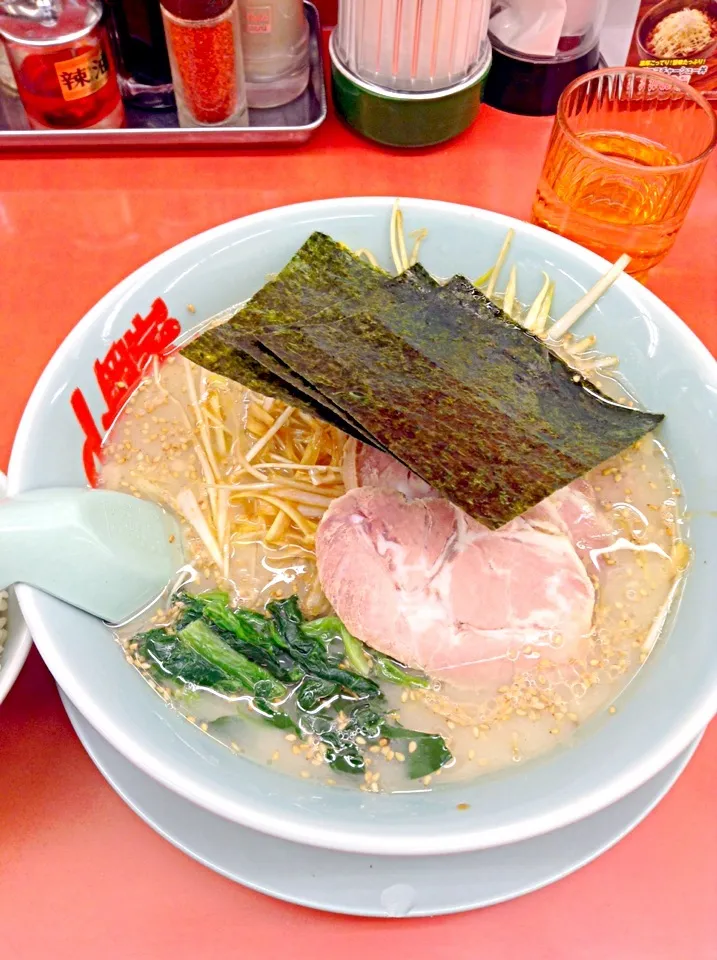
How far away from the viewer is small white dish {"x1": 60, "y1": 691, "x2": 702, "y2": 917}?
85cm

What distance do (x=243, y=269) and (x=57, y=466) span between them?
1.36 ft

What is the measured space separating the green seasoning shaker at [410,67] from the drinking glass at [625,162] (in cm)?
23

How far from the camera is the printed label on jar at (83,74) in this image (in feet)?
4.61

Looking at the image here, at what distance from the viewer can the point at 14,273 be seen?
57.6 inches

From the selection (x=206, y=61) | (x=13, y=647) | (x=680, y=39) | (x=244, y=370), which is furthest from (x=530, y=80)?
(x=13, y=647)

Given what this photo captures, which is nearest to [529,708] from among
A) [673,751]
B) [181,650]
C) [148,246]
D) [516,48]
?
[673,751]

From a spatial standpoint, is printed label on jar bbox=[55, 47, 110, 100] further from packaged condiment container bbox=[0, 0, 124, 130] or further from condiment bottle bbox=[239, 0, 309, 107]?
condiment bottle bbox=[239, 0, 309, 107]

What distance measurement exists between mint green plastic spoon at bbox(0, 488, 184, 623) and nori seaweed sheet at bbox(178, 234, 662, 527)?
0.83 ft

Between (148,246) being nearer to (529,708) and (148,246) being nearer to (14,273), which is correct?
(14,273)

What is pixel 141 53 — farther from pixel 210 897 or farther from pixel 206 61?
pixel 210 897

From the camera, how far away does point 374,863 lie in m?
0.87

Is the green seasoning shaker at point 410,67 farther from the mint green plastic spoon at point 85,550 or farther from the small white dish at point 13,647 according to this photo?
the small white dish at point 13,647

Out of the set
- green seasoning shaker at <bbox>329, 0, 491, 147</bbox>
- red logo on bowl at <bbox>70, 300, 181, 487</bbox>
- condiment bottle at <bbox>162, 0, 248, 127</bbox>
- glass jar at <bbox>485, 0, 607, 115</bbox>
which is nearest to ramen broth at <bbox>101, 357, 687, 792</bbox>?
red logo on bowl at <bbox>70, 300, 181, 487</bbox>

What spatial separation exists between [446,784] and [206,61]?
1.26 m
